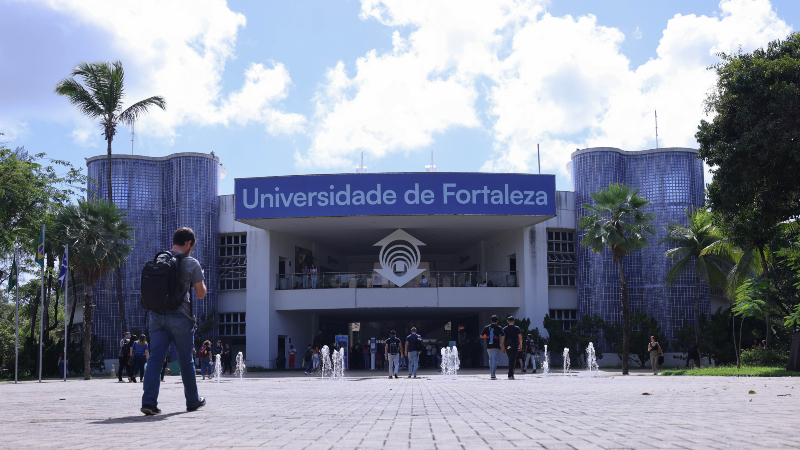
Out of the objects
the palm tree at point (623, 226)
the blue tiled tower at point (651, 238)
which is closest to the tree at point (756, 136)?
the palm tree at point (623, 226)

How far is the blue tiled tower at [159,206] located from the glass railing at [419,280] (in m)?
5.73

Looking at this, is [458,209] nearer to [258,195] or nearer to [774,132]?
[258,195]

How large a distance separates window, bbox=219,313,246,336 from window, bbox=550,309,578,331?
17019 mm

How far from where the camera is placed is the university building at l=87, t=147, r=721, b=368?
110 ft

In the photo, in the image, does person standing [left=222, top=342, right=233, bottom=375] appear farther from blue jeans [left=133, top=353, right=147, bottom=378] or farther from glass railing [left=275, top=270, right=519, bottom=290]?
blue jeans [left=133, top=353, right=147, bottom=378]

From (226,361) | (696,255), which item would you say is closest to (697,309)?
(696,255)

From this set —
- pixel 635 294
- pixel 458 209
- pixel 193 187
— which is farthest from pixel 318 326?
pixel 635 294

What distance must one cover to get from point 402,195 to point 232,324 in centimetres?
1269

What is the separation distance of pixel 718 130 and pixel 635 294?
17.7m

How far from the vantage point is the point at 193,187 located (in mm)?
38000

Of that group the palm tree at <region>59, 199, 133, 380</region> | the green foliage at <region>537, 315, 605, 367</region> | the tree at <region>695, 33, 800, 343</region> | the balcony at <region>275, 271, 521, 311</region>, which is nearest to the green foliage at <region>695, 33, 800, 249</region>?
the tree at <region>695, 33, 800, 343</region>

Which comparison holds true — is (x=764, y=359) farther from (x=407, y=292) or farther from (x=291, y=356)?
(x=291, y=356)

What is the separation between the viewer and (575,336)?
35312mm

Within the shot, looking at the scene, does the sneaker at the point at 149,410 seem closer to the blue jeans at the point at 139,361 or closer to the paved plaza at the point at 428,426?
the paved plaza at the point at 428,426
